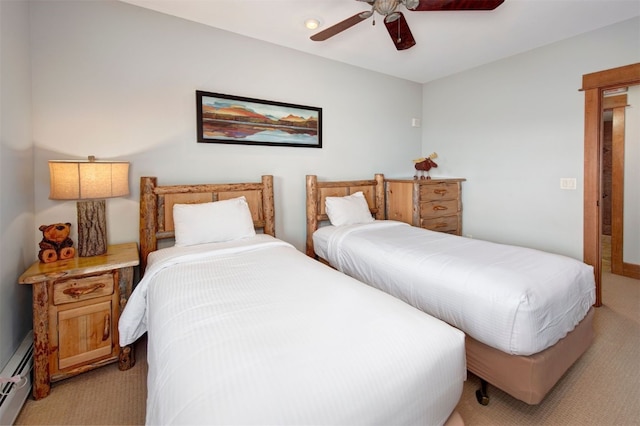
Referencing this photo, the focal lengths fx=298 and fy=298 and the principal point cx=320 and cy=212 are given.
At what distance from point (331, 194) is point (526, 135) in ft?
7.13

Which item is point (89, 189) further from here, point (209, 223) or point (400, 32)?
point (400, 32)

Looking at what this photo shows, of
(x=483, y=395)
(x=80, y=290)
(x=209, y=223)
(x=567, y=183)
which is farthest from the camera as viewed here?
(x=567, y=183)

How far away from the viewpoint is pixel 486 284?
1.61m

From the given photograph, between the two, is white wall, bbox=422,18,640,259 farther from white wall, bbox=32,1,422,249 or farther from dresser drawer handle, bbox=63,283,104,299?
dresser drawer handle, bbox=63,283,104,299

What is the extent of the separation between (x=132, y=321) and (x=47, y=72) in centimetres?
178

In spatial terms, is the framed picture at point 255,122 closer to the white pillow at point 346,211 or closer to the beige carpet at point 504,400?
the white pillow at point 346,211

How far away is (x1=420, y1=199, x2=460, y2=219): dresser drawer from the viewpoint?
11.1 feet

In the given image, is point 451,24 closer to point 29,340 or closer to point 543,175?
point 543,175

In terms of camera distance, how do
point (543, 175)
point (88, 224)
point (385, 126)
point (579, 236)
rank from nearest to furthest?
point (88, 224) → point (579, 236) → point (543, 175) → point (385, 126)

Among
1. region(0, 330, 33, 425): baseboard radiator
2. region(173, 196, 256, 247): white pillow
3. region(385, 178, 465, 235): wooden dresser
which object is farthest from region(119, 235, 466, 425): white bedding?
region(385, 178, 465, 235): wooden dresser

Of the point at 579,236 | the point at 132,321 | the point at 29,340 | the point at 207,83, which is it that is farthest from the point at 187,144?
the point at 579,236

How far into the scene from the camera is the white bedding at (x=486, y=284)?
1.47 metres

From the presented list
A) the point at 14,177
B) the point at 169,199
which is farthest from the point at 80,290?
the point at 169,199

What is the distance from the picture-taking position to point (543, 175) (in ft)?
10.1
